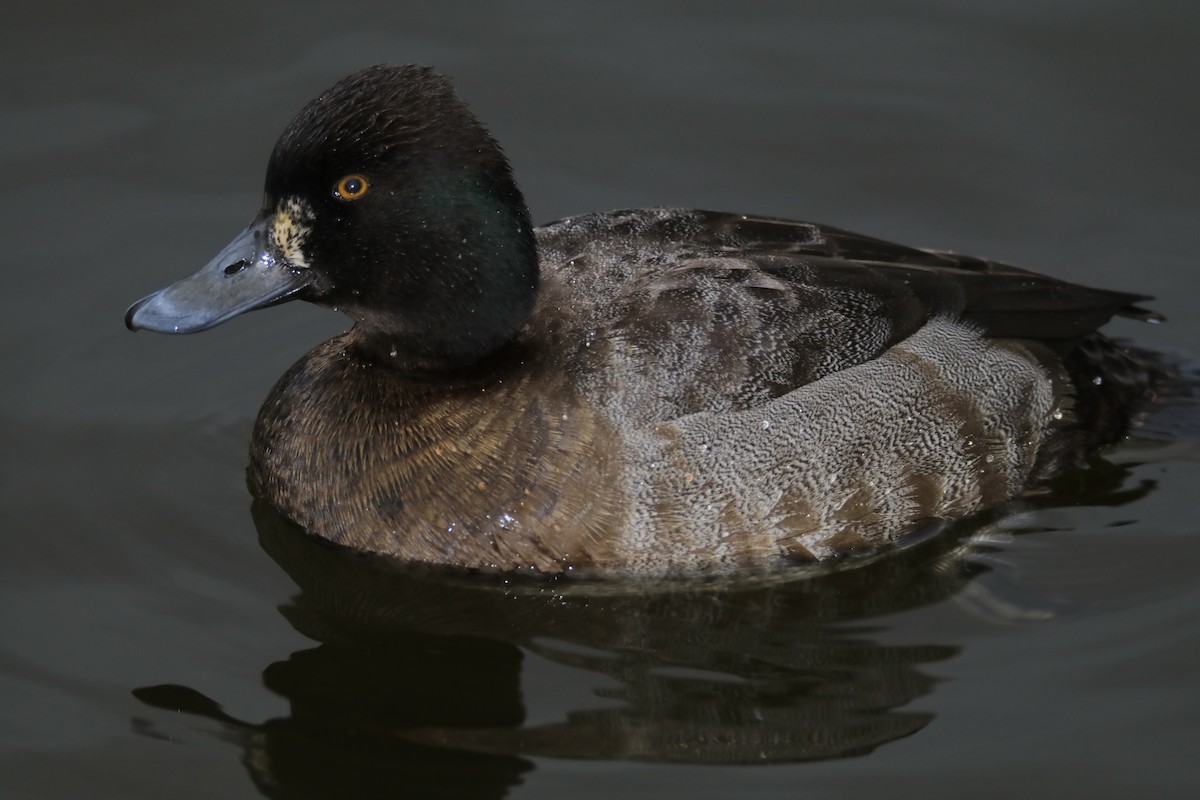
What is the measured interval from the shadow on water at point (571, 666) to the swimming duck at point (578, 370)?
0.43 feet

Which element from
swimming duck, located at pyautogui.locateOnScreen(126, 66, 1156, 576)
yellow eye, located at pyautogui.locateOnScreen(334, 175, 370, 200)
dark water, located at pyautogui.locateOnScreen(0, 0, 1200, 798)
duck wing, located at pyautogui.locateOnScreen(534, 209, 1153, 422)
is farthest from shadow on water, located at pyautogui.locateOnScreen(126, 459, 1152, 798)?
yellow eye, located at pyautogui.locateOnScreen(334, 175, 370, 200)

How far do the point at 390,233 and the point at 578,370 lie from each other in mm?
742

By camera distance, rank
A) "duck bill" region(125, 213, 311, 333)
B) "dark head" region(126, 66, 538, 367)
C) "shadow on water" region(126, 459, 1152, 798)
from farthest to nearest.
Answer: "duck bill" region(125, 213, 311, 333) < "dark head" region(126, 66, 538, 367) < "shadow on water" region(126, 459, 1152, 798)

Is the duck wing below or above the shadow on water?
above

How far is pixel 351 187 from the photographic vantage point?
5.43 meters

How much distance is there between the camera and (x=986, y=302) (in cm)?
600

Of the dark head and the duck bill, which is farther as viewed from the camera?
the duck bill

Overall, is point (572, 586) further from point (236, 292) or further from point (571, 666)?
point (236, 292)

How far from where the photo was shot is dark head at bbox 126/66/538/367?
5344 millimetres

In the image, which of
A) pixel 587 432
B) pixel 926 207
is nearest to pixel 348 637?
pixel 587 432

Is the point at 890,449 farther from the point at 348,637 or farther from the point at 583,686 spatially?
the point at 348,637

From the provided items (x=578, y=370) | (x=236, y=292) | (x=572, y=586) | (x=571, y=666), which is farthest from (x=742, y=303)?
Answer: (x=236, y=292)

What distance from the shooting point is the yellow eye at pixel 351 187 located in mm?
5410

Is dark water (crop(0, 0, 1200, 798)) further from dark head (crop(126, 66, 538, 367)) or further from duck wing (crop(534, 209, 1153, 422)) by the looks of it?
dark head (crop(126, 66, 538, 367))
